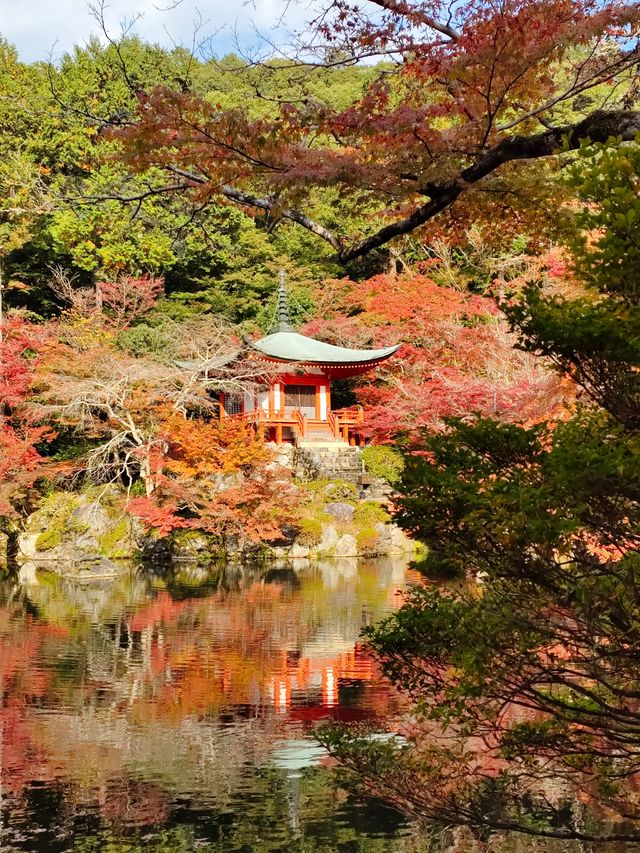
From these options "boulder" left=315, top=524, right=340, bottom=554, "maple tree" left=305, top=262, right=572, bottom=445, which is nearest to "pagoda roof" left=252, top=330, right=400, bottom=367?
"maple tree" left=305, top=262, right=572, bottom=445

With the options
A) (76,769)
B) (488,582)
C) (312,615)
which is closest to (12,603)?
(312,615)

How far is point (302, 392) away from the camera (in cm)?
2011

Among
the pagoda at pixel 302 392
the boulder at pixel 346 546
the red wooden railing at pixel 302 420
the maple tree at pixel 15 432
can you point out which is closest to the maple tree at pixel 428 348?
the red wooden railing at pixel 302 420

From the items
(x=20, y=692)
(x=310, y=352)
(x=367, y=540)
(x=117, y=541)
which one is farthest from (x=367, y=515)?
(x=20, y=692)

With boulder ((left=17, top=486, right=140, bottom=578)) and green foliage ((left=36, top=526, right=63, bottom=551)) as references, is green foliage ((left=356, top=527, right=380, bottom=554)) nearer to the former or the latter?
boulder ((left=17, top=486, right=140, bottom=578))

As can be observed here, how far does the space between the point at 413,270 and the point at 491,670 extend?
2054 cm

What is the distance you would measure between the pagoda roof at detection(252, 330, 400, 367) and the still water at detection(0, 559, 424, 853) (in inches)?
316

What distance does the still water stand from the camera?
412cm

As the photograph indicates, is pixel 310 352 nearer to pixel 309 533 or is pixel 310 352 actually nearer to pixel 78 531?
pixel 309 533

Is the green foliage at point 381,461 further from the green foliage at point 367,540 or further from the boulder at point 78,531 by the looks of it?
the boulder at point 78,531

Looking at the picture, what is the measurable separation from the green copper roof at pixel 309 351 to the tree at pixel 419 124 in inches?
555

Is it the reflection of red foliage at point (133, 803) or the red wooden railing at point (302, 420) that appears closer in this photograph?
the reflection of red foliage at point (133, 803)

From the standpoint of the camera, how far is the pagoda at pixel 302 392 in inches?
744

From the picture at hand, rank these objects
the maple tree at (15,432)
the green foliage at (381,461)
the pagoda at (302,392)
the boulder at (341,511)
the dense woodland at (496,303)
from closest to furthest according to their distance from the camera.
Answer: the dense woodland at (496,303) < the maple tree at (15,432) < the boulder at (341,511) < the green foliage at (381,461) < the pagoda at (302,392)
